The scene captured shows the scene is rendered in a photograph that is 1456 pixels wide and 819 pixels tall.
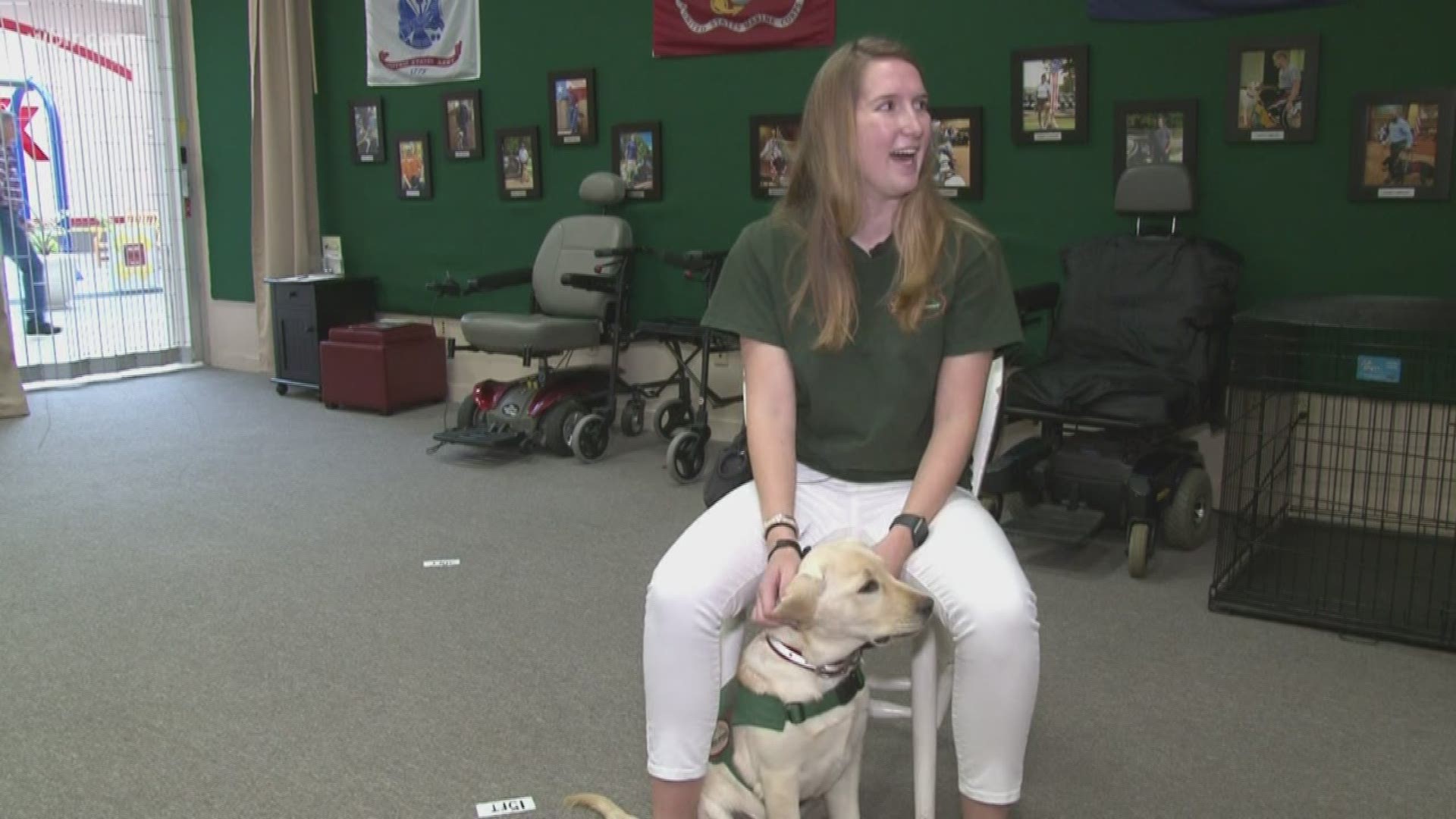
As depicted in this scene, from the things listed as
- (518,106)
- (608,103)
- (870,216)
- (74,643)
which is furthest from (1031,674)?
(518,106)

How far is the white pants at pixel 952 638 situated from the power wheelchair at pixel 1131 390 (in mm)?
1787

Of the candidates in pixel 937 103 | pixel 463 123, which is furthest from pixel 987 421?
pixel 463 123

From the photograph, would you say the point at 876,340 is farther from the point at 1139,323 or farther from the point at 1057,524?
the point at 1139,323

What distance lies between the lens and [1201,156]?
4109 mm

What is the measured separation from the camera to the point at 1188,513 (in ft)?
12.2

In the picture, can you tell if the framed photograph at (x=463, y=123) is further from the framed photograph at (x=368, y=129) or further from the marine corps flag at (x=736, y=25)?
the marine corps flag at (x=736, y=25)

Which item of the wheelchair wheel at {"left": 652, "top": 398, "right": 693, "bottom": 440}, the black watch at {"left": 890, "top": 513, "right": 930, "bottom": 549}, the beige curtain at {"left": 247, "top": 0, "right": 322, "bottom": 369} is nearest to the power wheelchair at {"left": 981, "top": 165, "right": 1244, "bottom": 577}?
the wheelchair wheel at {"left": 652, "top": 398, "right": 693, "bottom": 440}

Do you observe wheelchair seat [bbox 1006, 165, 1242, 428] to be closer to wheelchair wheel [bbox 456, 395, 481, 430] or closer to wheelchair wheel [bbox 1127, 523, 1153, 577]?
wheelchair wheel [bbox 1127, 523, 1153, 577]

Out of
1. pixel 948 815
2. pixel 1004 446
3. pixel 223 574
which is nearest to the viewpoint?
pixel 948 815

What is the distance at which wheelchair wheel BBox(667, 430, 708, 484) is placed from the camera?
15.0 feet

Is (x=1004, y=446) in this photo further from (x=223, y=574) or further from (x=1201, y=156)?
(x=223, y=574)

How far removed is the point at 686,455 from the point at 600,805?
8.45 ft

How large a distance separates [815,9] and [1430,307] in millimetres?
2566

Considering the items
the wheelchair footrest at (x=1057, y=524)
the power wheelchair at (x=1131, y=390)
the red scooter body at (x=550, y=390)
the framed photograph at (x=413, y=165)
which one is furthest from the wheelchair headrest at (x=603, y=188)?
the wheelchair footrest at (x=1057, y=524)
